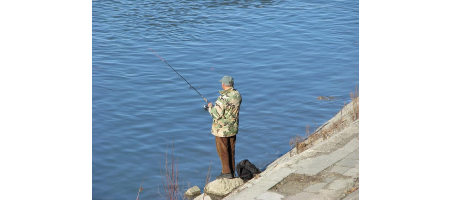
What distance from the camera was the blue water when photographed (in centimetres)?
1079

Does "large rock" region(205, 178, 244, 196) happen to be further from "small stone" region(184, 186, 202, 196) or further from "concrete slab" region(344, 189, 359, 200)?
"concrete slab" region(344, 189, 359, 200)

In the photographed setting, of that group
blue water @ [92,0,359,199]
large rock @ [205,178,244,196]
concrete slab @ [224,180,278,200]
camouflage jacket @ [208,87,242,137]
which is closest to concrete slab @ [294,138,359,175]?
concrete slab @ [224,180,278,200]

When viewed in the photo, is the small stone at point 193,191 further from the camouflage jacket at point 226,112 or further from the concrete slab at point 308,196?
the concrete slab at point 308,196

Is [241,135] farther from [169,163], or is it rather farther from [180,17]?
[180,17]

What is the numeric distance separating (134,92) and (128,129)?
2386 millimetres

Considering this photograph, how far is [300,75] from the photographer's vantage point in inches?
620

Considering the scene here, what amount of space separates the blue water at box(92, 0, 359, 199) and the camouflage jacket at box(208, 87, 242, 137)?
6.03 ft

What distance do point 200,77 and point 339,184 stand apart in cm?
841

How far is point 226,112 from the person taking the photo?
791cm

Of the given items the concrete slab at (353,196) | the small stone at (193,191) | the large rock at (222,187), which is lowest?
the small stone at (193,191)

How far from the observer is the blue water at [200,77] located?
10789 millimetres

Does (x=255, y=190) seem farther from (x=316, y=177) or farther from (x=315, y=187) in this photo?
(x=316, y=177)

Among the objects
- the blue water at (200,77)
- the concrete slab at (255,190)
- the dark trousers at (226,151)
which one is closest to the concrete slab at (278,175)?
the concrete slab at (255,190)
